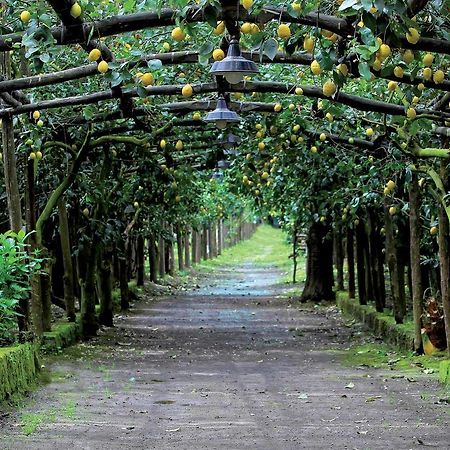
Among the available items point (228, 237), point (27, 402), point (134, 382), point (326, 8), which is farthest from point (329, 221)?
point (228, 237)

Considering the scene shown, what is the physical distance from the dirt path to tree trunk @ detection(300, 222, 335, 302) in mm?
6910

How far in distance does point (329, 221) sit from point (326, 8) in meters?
16.4

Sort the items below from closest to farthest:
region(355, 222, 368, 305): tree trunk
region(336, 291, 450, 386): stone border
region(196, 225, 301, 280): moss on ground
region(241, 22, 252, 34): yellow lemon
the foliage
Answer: region(241, 22, 252, 34): yellow lemon, the foliage, region(336, 291, 450, 386): stone border, region(355, 222, 368, 305): tree trunk, region(196, 225, 301, 280): moss on ground

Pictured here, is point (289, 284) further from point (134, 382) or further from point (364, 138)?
point (134, 382)

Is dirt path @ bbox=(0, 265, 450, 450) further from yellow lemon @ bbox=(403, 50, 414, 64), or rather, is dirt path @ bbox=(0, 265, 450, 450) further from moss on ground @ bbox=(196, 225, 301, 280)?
moss on ground @ bbox=(196, 225, 301, 280)

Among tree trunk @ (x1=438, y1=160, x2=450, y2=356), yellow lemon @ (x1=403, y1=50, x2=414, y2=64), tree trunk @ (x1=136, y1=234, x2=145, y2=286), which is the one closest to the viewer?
yellow lemon @ (x1=403, y1=50, x2=414, y2=64)

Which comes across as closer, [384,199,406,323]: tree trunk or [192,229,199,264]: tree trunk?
[384,199,406,323]: tree trunk

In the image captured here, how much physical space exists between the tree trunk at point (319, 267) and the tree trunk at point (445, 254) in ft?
44.5

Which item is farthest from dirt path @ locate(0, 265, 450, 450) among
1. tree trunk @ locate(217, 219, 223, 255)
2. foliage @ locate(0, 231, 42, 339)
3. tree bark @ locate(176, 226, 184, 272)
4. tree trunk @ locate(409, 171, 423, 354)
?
tree trunk @ locate(217, 219, 223, 255)

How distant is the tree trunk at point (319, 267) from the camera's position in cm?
2547

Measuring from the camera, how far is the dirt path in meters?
8.09

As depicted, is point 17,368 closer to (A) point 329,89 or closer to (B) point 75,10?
(B) point 75,10

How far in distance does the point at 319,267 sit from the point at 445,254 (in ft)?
45.4

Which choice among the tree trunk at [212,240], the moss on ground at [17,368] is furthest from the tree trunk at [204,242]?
the moss on ground at [17,368]
